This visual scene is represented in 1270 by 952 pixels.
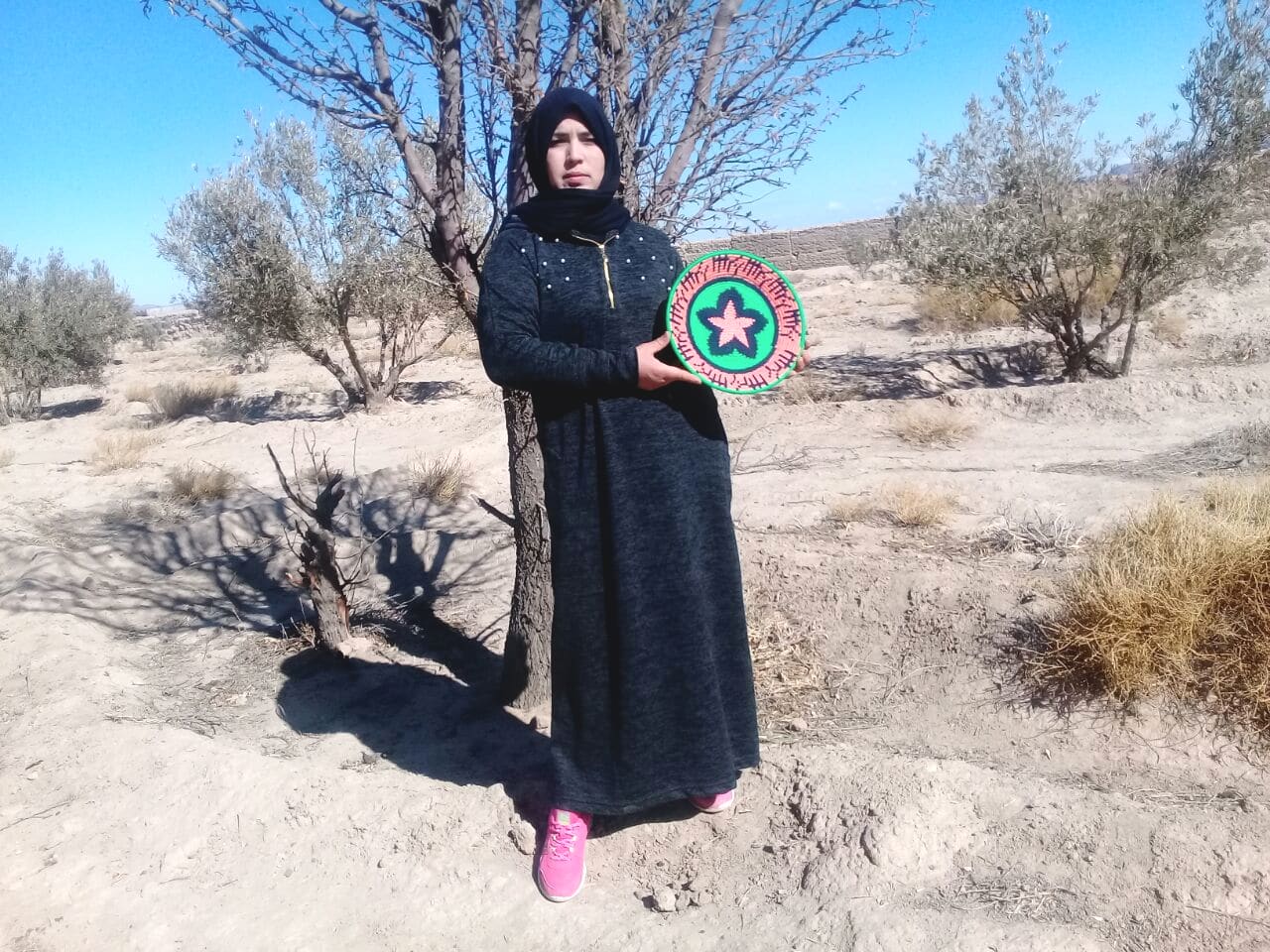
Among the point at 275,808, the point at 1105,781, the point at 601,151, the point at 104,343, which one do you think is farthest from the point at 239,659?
the point at 104,343

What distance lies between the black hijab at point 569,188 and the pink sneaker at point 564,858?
4.68ft

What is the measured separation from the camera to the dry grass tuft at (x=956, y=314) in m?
11.5

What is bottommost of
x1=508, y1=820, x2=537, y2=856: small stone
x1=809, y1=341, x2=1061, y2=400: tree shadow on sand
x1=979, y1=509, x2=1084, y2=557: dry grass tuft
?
x1=508, y1=820, x2=537, y2=856: small stone

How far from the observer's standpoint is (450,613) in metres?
4.23

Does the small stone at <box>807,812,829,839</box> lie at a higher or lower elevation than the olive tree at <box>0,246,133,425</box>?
lower

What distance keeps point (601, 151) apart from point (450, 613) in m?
2.77

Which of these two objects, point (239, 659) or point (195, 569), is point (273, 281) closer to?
point (195, 569)

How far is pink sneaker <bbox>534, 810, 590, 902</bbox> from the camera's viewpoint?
88.1 inches

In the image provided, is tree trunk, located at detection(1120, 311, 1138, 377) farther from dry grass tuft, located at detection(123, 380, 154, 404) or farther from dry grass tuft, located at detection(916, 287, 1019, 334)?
dry grass tuft, located at detection(123, 380, 154, 404)

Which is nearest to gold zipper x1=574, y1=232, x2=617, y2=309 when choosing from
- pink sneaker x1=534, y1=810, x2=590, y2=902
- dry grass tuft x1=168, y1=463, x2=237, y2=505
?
pink sneaker x1=534, y1=810, x2=590, y2=902

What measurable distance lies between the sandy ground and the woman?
0.29 metres

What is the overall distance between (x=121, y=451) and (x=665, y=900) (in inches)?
339

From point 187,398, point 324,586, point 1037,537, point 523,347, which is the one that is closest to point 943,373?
point 1037,537

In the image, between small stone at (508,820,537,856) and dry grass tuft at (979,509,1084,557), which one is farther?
dry grass tuft at (979,509,1084,557)
